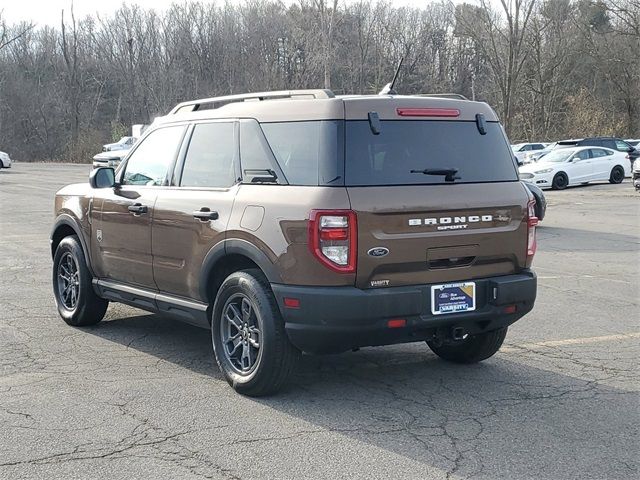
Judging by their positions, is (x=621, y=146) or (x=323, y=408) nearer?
(x=323, y=408)

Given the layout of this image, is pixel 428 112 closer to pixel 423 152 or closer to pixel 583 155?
pixel 423 152

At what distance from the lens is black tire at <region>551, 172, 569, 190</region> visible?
28.1 metres

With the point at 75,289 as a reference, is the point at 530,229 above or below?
above

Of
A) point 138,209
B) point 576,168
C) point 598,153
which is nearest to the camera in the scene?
point 138,209

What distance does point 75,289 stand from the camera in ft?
24.5

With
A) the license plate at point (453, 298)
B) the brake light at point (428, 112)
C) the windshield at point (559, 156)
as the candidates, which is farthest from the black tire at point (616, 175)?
the license plate at point (453, 298)

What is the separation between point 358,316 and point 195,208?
1640mm

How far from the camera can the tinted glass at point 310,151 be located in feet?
16.3

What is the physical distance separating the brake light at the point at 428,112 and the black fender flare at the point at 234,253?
1297 mm

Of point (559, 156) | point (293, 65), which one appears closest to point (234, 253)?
point (559, 156)

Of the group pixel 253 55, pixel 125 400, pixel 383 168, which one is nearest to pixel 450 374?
pixel 383 168

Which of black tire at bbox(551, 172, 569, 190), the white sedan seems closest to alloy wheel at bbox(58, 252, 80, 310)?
the white sedan

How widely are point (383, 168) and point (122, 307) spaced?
4.21 m

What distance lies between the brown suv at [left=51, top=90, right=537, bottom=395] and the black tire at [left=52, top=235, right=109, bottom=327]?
4.02ft
